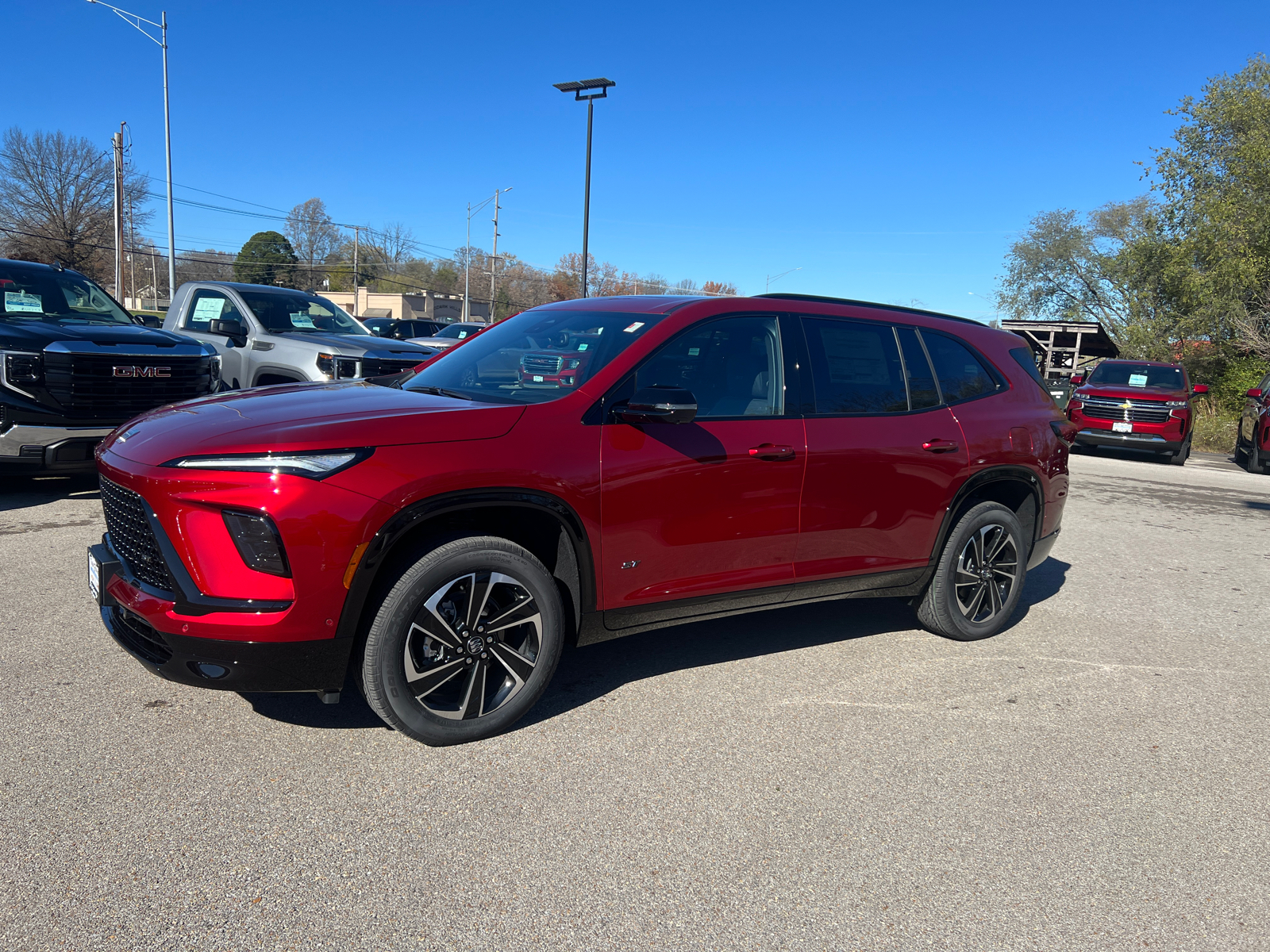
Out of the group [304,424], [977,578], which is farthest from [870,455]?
[304,424]

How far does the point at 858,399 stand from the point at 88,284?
324 inches

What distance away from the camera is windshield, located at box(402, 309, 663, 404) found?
3910 millimetres

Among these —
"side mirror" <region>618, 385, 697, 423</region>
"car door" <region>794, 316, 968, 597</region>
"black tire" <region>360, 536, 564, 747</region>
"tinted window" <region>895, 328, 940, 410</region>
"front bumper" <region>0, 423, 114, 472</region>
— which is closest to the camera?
"black tire" <region>360, 536, 564, 747</region>

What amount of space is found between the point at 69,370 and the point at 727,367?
589cm

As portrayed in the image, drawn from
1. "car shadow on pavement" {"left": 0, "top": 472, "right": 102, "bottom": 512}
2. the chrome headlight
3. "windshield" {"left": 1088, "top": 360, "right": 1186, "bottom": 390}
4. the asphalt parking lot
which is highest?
"windshield" {"left": 1088, "top": 360, "right": 1186, "bottom": 390}

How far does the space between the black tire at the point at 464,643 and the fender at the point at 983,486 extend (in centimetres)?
232

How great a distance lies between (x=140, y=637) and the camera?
325cm

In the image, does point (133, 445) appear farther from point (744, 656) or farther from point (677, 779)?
point (744, 656)

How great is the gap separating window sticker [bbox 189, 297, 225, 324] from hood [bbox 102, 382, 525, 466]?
7.84 metres

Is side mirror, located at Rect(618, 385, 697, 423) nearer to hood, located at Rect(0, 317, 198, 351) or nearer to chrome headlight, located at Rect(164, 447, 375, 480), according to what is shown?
chrome headlight, located at Rect(164, 447, 375, 480)

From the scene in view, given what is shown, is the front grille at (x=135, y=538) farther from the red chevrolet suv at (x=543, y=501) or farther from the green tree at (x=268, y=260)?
the green tree at (x=268, y=260)

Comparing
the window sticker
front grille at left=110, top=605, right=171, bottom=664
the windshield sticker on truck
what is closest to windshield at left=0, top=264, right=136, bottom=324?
the windshield sticker on truck

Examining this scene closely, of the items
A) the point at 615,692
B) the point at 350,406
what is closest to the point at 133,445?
the point at 350,406

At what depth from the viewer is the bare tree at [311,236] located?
334 feet
